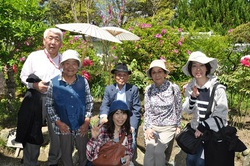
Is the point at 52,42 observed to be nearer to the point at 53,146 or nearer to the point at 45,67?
the point at 45,67

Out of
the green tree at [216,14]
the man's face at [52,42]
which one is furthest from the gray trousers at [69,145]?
the green tree at [216,14]

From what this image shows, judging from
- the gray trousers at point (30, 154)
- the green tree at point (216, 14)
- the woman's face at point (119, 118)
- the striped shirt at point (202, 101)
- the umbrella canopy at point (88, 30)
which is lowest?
the gray trousers at point (30, 154)

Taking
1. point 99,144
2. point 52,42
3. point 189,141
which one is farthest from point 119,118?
point 52,42

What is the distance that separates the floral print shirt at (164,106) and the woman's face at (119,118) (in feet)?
2.46

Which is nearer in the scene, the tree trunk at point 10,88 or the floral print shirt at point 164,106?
the floral print shirt at point 164,106

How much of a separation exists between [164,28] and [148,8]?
673 inches

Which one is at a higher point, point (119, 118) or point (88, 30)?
point (88, 30)

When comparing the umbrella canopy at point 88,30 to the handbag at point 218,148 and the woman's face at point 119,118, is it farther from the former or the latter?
the handbag at point 218,148

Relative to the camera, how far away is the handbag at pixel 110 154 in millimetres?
2915

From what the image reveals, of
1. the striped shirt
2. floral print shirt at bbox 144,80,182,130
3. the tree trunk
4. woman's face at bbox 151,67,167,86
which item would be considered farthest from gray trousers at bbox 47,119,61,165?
the tree trunk

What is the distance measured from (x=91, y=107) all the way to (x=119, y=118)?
586 millimetres

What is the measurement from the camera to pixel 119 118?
302 centimetres

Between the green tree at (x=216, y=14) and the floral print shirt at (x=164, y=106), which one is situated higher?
the green tree at (x=216, y=14)

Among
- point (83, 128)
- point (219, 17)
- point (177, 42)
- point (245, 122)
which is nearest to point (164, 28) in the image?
point (177, 42)
